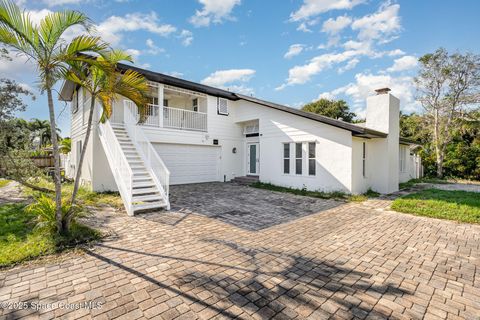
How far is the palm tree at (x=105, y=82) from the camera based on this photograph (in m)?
4.79

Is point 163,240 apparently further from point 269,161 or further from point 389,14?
point 389,14

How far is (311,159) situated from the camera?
447 inches

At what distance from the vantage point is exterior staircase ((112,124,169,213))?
7.05 metres

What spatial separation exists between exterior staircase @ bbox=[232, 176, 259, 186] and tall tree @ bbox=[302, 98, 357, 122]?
862 inches

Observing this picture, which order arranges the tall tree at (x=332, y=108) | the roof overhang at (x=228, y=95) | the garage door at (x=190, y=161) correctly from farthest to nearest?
1. the tall tree at (x=332, y=108)
2. the garage door at (x=190, y=161)
3. the roof overhang at (x=228, y=95)

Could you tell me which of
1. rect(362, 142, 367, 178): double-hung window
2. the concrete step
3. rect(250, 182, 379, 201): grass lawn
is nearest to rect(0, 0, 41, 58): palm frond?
rect(250, 182, 379, 201): grass lawn

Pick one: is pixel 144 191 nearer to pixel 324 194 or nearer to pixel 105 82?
pixel 105 82

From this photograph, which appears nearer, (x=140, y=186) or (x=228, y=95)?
(x=140, y=186)

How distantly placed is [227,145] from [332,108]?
22.5 metres

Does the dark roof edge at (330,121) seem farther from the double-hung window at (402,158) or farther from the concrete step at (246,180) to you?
the double-hung window at (402,158)

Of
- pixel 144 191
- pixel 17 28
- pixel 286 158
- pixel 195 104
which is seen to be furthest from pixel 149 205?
pixel 195 104

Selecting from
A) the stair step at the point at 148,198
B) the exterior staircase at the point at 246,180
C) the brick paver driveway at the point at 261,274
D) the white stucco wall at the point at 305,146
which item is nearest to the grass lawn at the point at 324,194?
the white stucco wall at the point at 305,146

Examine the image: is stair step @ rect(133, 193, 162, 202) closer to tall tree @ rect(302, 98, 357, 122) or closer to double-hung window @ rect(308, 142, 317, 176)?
double-hung window @ rect(308, 142, 317, 176)

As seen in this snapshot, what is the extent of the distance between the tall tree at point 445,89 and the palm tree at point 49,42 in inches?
887
